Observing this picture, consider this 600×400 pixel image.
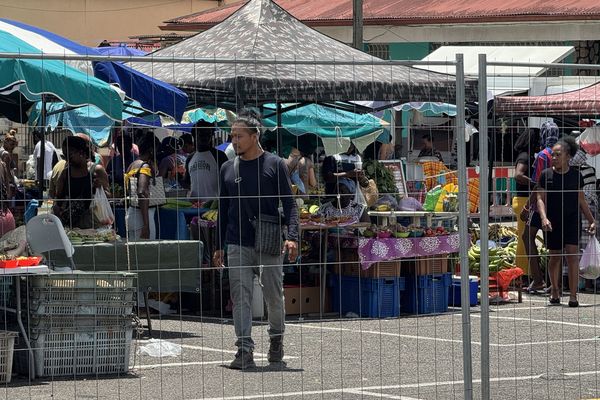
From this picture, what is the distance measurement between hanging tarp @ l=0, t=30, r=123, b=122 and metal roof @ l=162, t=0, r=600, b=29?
19179mm

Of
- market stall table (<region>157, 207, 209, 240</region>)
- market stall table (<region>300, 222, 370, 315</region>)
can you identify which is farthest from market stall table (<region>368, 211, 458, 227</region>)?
market stall table (<region>157, 207, 209, 240</region>)

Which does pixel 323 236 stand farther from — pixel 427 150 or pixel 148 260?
pixel 427 150

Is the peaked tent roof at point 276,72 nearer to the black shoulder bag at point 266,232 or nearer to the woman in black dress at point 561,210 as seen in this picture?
the woman in black dress at point 561,210

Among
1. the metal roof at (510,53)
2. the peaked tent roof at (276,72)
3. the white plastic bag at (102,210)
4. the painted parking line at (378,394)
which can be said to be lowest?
the painted parking line at (378,394)

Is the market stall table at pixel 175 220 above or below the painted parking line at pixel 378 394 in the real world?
above

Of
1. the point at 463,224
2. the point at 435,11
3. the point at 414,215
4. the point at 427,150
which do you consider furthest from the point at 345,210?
the point at 435,11

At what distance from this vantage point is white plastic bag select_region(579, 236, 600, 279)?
14383 millimetres

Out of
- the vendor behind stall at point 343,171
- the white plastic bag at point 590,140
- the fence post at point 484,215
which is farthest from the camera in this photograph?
the vendor behind stall at point 343,171

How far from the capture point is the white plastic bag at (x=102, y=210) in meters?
12.4

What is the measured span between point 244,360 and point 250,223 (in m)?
1.07

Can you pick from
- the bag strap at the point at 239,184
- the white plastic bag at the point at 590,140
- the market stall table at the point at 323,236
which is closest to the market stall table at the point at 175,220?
the market stall table at the point at 323,236

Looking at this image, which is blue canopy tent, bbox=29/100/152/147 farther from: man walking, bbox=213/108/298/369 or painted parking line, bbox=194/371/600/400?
painted parking line, bbox=194/371/600/400

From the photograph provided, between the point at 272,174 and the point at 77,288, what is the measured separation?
68.0 inches

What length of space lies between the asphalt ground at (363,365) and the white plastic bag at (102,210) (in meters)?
1.12
